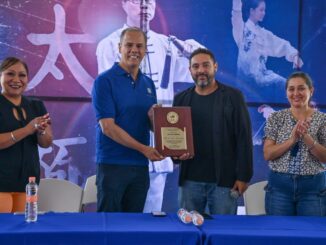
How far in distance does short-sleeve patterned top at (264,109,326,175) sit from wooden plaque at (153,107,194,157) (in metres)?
0.55

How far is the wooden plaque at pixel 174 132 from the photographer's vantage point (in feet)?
9.67

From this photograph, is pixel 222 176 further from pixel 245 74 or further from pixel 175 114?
pixel 245 74

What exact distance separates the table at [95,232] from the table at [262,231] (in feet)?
0.34

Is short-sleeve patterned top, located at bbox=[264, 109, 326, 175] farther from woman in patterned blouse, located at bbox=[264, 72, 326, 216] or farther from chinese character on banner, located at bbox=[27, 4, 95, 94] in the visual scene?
chinese character on banner, located at bbox=[27, 4, 95, 94]

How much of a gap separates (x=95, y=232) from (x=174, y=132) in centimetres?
117

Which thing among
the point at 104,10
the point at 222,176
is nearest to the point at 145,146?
the point at 222,176

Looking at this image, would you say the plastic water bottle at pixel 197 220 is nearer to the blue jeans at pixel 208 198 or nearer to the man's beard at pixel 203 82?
the blue jeans at pixel 208 198

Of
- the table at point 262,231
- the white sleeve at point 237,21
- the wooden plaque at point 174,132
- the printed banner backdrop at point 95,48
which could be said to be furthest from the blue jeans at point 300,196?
the white sleeve at point 237,21

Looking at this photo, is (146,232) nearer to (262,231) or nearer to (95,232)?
(95,232)

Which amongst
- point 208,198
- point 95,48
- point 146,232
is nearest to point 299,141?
point 208,198

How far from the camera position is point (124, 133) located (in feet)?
9.61

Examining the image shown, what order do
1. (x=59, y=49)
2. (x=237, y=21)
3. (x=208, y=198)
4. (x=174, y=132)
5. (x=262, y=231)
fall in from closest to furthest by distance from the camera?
(x=262, y=231), (x=174, y=132), (x=208, y=198), (x=59, y=49), (x=237, y=21)

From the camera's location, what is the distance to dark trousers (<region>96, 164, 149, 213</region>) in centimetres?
296

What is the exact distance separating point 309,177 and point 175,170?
5.33 ft
